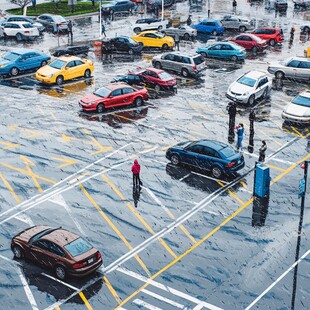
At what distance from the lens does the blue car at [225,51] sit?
159 ft

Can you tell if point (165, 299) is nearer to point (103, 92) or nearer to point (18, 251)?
point (18, 251)

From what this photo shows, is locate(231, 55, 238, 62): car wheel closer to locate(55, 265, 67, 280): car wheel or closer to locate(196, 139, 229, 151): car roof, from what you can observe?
locate(196, 139, 229, 151): car roof

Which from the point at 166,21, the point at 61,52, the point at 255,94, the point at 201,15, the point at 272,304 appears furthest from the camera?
the point at 201,15

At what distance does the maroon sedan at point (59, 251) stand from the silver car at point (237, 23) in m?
42.9

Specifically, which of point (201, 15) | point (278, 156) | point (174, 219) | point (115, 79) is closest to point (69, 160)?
point (174, 219)

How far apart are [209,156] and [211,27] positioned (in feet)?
107

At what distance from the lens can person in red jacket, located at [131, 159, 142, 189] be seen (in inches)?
1032

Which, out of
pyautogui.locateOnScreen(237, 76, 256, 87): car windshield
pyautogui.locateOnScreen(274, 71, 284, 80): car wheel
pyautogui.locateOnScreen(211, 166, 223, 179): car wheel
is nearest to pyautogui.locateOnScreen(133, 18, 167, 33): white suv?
pyautogui.locateOnScreen(274, 71, 284, 80): car wheel

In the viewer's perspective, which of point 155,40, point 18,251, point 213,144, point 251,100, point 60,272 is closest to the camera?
point 60,272

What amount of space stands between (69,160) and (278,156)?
10.4 m

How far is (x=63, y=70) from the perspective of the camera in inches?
1644

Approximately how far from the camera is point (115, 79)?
41.9m

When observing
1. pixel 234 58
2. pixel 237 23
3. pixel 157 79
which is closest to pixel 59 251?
pixel 157 79

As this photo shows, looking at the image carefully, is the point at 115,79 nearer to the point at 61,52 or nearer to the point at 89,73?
the point at 89,73
